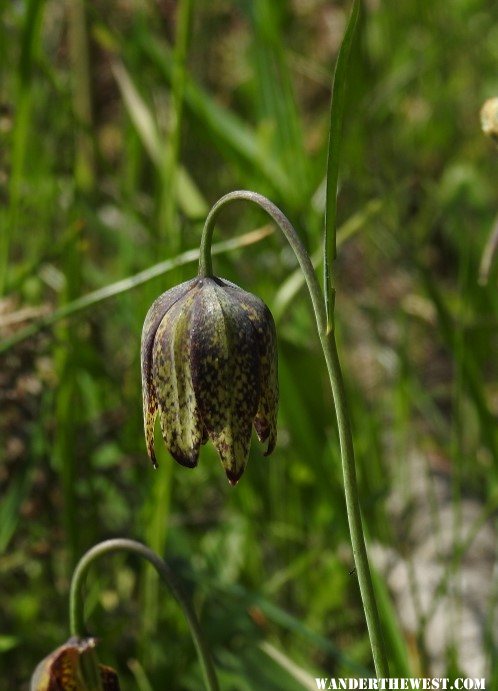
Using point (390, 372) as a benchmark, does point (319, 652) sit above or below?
below

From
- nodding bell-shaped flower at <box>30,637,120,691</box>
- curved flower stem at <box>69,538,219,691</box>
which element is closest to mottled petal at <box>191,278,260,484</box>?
curved flower stem at <box>69,538,219,691</box>

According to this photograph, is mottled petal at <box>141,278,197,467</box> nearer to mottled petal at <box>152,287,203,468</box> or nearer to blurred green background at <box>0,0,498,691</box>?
mottled petal at <box>152,287,203,468</box>

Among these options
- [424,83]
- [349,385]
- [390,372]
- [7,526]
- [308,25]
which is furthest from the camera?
[308,25]

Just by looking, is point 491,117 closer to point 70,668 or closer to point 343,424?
point 343,424

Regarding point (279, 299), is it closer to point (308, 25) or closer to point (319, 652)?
point (319, 652)

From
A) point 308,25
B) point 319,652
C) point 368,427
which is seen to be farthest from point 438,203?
point 319,652

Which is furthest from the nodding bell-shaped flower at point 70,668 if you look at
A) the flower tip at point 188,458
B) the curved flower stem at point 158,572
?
the flower tip at point 188,458

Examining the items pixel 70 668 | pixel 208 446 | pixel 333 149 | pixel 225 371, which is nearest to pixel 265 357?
pixel 225 371

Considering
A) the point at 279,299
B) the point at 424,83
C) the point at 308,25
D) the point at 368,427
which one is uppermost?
the point at 308,25
